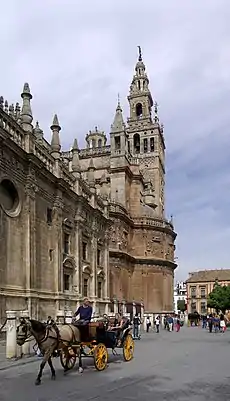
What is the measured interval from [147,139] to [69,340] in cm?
6396

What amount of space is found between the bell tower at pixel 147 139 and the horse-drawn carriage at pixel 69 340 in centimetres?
5454

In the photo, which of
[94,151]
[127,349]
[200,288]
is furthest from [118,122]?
[200,288]

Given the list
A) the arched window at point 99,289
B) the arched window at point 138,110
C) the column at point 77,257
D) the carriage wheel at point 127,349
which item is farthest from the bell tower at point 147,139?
the carriage wheel at point 127,349

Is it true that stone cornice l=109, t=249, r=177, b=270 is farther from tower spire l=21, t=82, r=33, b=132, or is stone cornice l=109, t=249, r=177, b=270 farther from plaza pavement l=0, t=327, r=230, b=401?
plaza pavement l=0, t=327, r=230, b=401

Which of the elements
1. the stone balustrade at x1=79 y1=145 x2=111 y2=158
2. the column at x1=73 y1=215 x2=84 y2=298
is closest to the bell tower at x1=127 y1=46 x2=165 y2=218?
the stone balustrade at x1=79 y1=145 x2=111 y2=158

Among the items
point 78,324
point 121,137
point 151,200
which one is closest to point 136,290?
point 151,200

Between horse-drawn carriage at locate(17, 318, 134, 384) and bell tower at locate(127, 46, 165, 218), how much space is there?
179 ft

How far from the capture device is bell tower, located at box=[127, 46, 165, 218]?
73.1 meters

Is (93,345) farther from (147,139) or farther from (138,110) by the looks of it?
(138,110)

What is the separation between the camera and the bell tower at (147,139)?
73.1 metres

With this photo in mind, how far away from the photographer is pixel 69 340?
41.4ft

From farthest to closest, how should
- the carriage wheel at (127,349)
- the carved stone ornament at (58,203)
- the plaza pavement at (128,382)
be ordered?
1. the carved stone ornament at (58,203)
2. the carriage wheel at (127,349)
3. the plaza pavement at (128,382)

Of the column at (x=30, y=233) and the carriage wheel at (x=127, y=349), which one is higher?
the column at (x=30, y=233)

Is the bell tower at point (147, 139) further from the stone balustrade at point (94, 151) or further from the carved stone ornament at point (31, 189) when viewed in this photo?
the carved stone ornament at point (31, 189)
